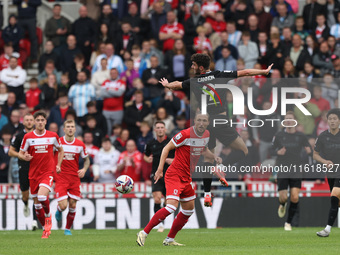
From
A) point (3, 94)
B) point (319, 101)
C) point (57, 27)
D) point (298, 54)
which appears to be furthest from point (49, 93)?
point (319, 101)

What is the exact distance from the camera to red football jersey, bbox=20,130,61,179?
54.0 ft

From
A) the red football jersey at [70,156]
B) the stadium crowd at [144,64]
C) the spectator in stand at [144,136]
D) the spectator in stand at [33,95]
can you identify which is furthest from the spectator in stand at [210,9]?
the red football jersey at [70,156]

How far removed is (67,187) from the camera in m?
17.6

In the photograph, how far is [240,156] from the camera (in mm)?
15750

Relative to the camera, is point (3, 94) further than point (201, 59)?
Yes

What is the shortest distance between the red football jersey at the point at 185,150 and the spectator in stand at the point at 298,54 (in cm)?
1039

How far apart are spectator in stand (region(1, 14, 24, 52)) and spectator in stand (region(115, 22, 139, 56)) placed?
3.13 m

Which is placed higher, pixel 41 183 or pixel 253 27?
pixel 253 27

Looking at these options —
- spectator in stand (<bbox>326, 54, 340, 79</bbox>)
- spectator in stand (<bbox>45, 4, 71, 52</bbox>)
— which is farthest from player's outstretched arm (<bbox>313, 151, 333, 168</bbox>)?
spectator in stand (<bbox>45, 4, 71, 52</bbox>)

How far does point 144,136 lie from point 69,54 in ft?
14.4

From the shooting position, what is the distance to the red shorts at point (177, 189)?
1349cm

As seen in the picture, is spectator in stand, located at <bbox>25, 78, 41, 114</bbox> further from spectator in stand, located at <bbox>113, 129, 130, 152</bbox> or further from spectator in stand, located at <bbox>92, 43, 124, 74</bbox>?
spectator in stand, located at <bbox>113, 129, 130, 152</bbox>

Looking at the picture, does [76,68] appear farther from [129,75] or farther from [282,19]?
[282,19]

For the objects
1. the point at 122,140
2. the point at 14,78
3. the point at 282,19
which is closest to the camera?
the point at 122,140
